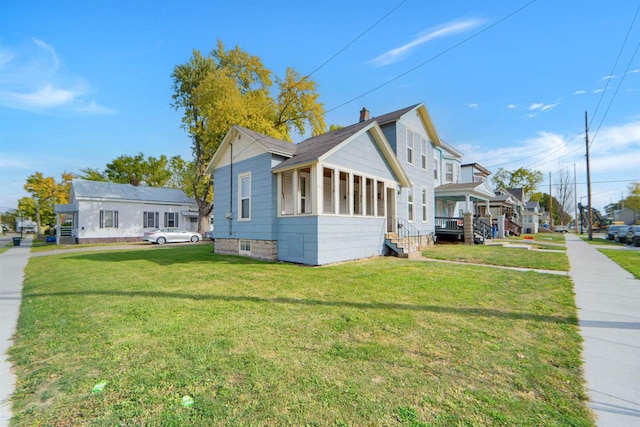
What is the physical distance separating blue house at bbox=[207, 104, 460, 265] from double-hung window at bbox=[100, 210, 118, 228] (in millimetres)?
16894

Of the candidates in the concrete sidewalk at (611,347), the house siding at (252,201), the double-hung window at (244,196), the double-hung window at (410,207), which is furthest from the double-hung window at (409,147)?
the concrete sidewalk at (611,347)

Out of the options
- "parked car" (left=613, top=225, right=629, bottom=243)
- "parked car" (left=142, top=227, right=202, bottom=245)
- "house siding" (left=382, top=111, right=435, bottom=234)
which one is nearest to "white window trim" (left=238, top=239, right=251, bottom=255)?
"house siding" (left=382, top=111, right=435, bottom=234)

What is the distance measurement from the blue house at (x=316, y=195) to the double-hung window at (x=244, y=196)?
42mm

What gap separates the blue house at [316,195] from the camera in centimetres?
960

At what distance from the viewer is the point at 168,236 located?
23531 mm

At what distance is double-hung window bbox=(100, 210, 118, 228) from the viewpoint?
24.2 meters

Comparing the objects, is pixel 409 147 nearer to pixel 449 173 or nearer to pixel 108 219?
pixel 449 173

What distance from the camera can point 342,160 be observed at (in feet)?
33.4

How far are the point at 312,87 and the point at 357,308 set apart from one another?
73.2ft

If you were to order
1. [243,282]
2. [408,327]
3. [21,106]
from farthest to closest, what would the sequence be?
[21,106] → [243,282] → [408,327]

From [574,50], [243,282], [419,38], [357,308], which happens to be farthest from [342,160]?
[574,50]

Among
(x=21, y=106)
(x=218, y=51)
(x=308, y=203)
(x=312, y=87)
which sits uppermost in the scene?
(x=218, y=51)

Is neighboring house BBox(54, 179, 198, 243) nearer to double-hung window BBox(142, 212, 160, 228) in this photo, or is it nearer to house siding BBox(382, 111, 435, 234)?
double-hung window BBox(142, 212, 160, 228)

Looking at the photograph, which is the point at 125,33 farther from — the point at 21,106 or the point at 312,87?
the point at 312,87
